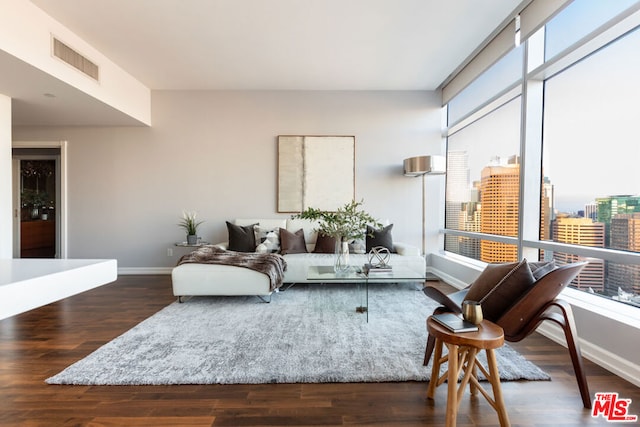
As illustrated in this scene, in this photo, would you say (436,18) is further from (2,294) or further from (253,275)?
(2,294)

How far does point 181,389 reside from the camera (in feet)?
5.87

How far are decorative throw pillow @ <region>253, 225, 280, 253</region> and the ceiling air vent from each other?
2693mm

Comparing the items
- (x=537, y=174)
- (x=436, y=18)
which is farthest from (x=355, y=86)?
(x=537, y=174)

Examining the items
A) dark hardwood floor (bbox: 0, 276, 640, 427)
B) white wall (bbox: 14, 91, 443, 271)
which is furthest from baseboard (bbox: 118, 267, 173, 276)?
dark hardwood floor (bbox: 0, 276, 640, 427)

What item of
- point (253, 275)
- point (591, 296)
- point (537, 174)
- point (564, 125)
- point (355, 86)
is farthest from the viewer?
point (355, 86)

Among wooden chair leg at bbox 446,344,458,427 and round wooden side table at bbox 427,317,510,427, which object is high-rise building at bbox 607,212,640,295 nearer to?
round wooden side table at bbox 427,317,510,427

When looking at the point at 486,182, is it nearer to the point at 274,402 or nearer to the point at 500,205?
the point at 500,205

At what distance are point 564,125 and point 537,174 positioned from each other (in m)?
0.49

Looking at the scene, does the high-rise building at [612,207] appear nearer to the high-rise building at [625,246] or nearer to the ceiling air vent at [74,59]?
the high-rise building at [625,246]

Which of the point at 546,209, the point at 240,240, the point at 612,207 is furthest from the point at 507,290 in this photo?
the point at 240,240

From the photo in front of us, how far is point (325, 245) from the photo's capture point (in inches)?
171

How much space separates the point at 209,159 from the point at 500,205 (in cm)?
414

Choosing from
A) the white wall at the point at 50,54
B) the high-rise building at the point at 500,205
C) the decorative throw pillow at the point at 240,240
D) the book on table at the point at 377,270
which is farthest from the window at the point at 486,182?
the white wall at the point at 50,54

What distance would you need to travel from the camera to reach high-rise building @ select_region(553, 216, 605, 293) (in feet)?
7.55
